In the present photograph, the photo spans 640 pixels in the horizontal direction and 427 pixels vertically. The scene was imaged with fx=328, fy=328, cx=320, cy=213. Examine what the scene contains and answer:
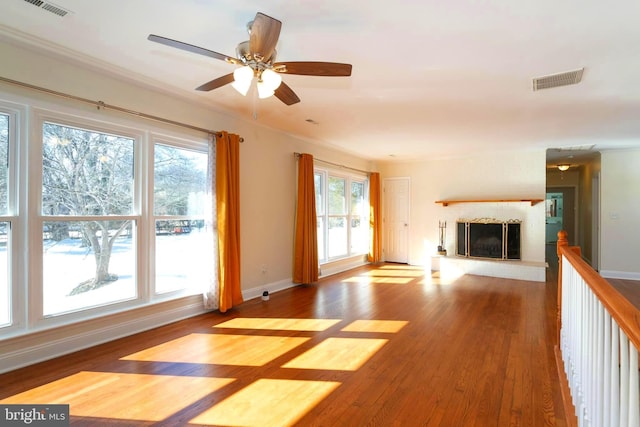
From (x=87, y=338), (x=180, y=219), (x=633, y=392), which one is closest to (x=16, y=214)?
(x=87, y=338)

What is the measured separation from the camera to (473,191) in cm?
712

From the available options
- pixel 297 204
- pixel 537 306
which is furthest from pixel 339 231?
pixel 537 306

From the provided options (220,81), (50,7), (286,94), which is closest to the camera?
(50,7)

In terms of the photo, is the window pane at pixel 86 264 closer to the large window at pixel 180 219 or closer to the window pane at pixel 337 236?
the large window at pixel 180 219

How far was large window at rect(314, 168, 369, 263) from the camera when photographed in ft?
20.9

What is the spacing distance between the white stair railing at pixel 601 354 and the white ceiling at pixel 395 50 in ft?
5.28

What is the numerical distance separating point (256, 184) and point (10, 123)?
2688 mm

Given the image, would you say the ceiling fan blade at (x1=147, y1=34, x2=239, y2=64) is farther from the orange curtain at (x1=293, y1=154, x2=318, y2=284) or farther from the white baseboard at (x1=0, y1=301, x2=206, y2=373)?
the orange curtain at (x1=293, y1=154, x2=318, y2=284)

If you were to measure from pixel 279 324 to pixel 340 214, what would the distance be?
359 centimetres

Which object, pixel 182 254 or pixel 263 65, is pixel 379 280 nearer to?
pixel 182 254

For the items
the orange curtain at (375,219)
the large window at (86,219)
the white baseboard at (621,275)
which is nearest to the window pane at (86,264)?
the large window at (86,219)

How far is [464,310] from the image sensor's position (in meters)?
4.21

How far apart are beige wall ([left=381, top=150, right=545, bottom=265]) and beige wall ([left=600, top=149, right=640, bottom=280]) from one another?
124cm

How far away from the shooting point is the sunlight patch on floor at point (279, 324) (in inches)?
141
